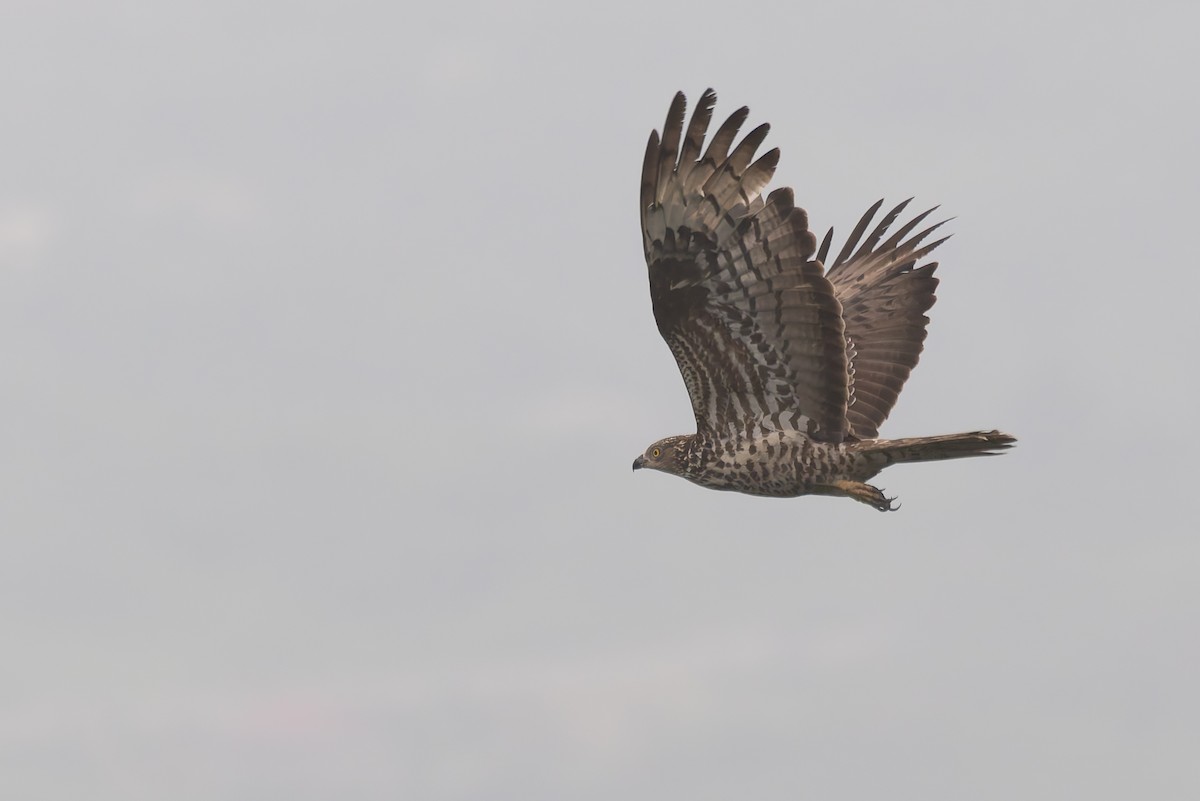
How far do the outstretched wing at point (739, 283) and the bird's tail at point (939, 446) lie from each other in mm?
424

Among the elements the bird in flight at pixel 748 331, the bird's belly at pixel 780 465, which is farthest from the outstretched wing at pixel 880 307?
the bird's belly at pixel 780 465

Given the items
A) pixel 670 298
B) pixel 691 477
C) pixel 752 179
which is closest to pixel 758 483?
pixel 691 477

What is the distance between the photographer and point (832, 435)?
16281 millimetres

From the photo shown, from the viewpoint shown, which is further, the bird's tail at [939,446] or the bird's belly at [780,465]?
the bird's belly at [780,465]

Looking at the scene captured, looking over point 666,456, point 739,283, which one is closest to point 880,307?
point 666,456

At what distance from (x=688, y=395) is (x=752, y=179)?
2588 millimetres

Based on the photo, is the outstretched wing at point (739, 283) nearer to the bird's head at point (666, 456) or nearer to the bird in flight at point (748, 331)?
the bird in flight at point (748, 331)

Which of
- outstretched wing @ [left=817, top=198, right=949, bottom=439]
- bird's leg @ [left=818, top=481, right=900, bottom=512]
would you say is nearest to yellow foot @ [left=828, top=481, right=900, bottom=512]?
bird's leg @ [left=818, top=481, right=900, bottom=512]

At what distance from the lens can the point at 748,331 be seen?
15.5 metres

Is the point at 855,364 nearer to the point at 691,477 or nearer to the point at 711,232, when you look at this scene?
the point at 691,477

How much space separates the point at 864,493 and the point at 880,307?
130 inches

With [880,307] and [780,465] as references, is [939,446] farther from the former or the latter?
[880,307]

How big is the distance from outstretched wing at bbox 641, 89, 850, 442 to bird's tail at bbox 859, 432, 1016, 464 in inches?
16.7

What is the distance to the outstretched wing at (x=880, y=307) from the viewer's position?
1855 centimetres
